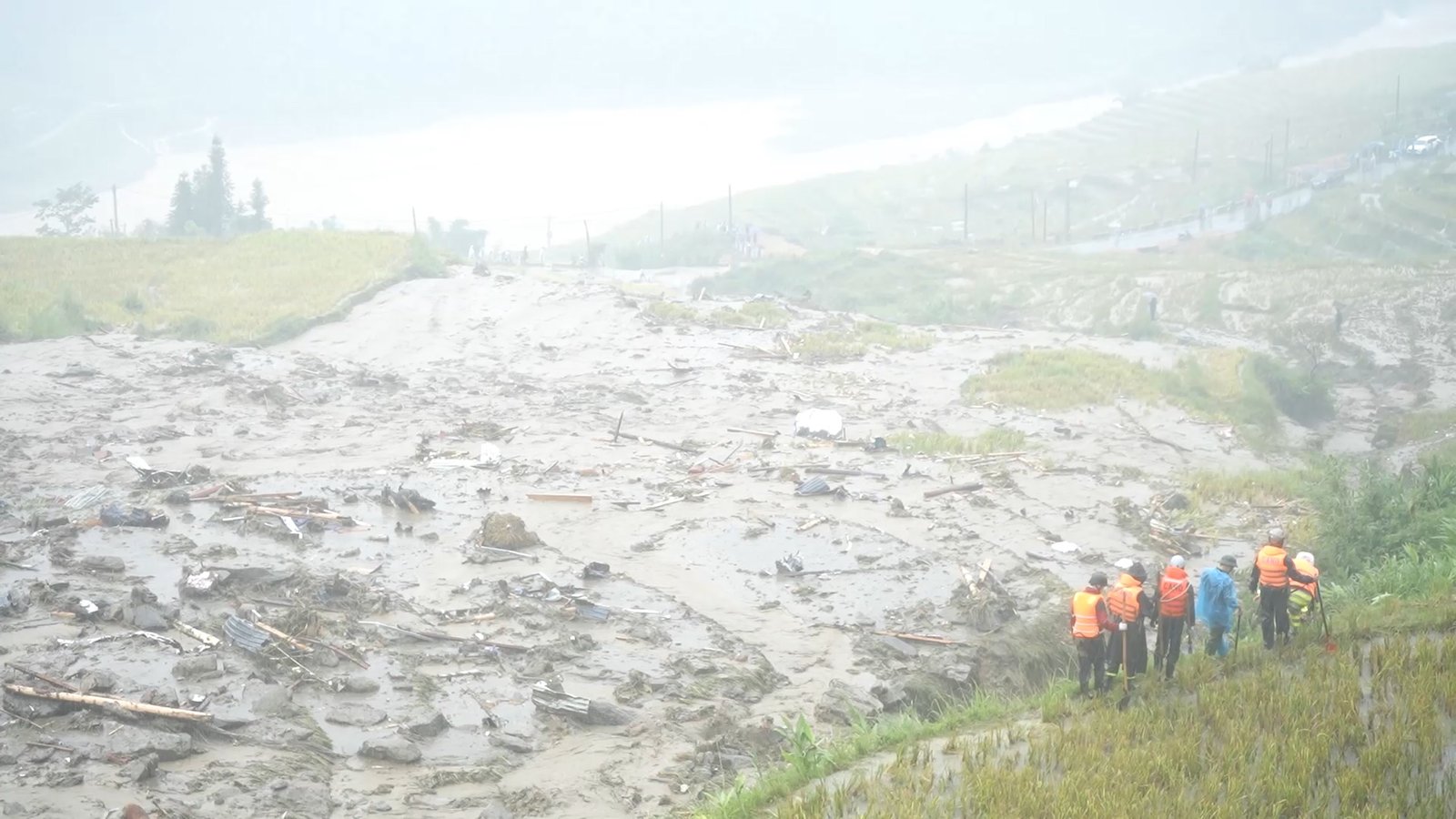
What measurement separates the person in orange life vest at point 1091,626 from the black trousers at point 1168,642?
20.7 inches

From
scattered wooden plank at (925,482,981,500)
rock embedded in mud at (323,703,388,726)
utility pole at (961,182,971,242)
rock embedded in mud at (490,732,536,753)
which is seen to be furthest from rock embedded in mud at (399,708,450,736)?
utility pole at (961,182,971,242)

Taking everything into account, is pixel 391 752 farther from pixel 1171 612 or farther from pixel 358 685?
pixel 1171 612

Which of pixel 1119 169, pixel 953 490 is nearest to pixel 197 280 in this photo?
pixel 953 490

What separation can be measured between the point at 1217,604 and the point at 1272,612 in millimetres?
493

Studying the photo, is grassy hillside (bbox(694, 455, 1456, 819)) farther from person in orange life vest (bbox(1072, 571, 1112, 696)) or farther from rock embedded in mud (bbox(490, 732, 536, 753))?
rock embedded in mud (bbox(490, 732, 536, 753))

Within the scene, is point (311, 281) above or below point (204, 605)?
above

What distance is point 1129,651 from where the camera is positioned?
1125 centimetres

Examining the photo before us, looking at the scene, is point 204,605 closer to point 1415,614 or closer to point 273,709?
point 273,709

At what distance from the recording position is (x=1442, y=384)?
32875mm

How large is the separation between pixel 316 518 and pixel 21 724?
7.23m

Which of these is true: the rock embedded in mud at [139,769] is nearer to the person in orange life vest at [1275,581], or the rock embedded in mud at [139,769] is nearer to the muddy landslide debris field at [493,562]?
the muddy landslide debris field at [493,562]

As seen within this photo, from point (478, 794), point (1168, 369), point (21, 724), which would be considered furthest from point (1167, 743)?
point (1168, 369)

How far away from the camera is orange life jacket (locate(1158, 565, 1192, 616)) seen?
1125 cm

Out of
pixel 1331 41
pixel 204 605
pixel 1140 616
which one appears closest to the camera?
pixel 1140 616
